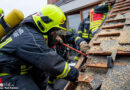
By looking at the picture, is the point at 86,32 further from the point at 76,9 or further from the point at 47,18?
the point at 76,9

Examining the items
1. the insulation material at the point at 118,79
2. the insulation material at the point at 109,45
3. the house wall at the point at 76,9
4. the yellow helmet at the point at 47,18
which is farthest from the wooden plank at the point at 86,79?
the house wall at the point at 76,9

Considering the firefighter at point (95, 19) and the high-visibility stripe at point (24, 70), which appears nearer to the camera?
the high-visibility stripe at point (24, 70)

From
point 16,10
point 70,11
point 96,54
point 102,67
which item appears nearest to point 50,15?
point 16,10

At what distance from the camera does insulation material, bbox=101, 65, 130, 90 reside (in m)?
0.98

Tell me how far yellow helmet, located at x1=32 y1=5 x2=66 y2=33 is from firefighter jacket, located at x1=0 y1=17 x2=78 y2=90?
0.19 m

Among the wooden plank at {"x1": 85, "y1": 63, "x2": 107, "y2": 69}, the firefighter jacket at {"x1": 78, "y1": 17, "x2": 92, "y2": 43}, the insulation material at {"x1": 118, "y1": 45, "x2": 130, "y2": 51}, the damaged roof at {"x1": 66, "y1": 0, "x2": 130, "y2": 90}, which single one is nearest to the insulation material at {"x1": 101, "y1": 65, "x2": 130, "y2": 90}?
the damaged roof at {"x1": 66, "y1": 0, "x2": 130, "y2": 90}

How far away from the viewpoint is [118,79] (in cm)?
105

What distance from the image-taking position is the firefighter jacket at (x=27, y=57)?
1.33 meters

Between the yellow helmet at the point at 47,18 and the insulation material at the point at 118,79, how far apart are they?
1087 mm

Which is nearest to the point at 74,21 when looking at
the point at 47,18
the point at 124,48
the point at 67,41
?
the point at 67,41

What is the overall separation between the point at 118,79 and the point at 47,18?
1.26 meters

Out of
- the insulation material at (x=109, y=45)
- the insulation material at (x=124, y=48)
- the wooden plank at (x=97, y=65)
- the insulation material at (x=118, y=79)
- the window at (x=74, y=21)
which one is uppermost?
the insulation material at (x=124, y=48)

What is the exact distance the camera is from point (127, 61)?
124 cm

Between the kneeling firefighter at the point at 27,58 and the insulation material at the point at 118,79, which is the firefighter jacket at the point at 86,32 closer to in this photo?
the kneeling firefighter at the point at 27,58
